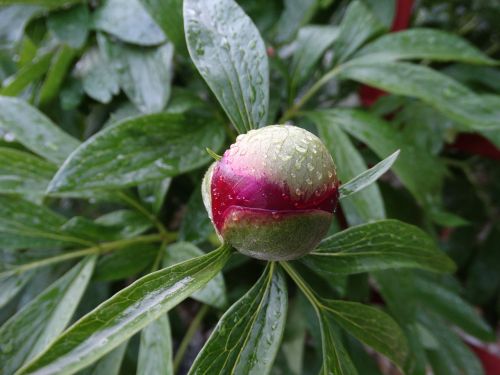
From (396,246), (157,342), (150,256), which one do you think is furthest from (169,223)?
(396,246)

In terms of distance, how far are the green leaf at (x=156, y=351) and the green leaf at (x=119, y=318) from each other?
15 centimetres

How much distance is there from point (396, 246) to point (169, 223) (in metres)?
0.39

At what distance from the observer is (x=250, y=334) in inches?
12.3

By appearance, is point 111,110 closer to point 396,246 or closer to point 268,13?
point 268,13

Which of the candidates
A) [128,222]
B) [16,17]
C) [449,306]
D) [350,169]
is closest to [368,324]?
[350,169]

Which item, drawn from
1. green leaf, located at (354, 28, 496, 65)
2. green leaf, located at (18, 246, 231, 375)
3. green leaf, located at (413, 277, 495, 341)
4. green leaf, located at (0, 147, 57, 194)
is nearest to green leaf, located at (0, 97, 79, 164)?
green leaf, located at (0, 147, 57, 194)

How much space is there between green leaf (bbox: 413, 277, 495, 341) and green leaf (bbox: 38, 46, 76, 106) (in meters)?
0.56

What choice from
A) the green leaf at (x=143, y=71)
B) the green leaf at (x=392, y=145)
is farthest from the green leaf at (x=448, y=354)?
the green leaf at (x=143, y=71)

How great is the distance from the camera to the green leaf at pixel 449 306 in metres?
0.70

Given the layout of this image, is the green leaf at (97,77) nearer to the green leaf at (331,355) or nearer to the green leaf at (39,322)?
the green leaf at (39,322)

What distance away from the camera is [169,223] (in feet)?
2.26

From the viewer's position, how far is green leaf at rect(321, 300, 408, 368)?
373mm

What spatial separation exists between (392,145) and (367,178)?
0.76ft

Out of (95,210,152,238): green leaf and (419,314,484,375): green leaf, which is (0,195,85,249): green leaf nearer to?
(95,210,152,238): green leaf
